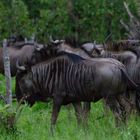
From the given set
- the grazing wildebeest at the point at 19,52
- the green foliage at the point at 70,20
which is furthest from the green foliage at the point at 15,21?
the grazing wildebeest at the point at 19,52

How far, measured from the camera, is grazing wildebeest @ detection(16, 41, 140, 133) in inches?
347

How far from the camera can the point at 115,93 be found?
8859 millimetres

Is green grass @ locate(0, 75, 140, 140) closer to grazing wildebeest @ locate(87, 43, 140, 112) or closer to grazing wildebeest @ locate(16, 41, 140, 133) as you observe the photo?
grazing wildebeest @ locate(16, 41, 140, 133)

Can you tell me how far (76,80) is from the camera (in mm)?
9000

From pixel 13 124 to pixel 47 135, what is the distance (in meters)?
0.45

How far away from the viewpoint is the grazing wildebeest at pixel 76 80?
347 inches

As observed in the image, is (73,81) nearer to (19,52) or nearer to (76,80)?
(76,80)

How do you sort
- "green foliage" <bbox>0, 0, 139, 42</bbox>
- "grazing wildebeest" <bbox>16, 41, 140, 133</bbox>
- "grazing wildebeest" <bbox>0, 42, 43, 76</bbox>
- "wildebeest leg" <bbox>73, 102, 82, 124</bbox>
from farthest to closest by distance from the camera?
"green foliage" <bbox>0, 0, 139, 42</bbox> → "grazing wildebeest" <bbox>0, 42, 43, 76</bbox> → "wildebeest leg" <bbox>73, 102, 82, 124</bbox> → "grazing wildebeest" <bbox>16, 41, 140, 133</bbox>

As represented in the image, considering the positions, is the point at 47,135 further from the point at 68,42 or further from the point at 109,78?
the point at 68,42

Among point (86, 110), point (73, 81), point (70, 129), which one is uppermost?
point (73, 81)

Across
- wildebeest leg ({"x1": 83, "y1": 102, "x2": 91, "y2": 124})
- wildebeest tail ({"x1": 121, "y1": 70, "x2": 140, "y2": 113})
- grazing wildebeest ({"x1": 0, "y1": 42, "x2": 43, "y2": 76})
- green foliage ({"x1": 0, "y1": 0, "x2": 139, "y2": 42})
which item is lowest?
green foliage ({"x1": 0, "y1": 0, "x2": 139, "y2": 42})

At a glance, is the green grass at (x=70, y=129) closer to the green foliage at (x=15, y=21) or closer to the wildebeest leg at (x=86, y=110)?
the wildebeest leg at (x=86, y=110)

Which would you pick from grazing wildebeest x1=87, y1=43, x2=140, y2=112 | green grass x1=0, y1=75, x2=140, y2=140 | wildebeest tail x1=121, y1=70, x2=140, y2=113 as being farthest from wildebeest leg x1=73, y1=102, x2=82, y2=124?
grazing wildebeest x1=87, y1=43, x2=140, y2=112

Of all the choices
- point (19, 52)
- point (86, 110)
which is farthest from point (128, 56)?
point (19, 52)
